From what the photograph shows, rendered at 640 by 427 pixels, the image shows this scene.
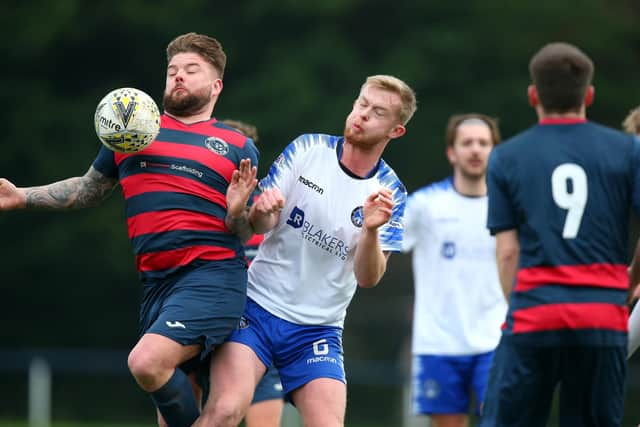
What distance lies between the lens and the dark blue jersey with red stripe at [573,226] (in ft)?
15.5

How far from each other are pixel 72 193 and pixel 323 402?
164 cm

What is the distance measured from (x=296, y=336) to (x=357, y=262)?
20.0 inches

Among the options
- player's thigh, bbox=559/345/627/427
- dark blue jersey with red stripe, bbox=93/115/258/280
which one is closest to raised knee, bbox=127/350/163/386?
dark blue jersey with red stripe, bbox=93/115/258/280

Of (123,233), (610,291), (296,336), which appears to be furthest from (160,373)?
(123,233)

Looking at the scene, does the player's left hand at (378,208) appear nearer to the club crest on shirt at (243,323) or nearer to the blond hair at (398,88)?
the blond hair at (398,88)

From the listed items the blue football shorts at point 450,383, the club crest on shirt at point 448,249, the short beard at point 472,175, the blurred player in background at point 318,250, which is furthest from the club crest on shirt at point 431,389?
the blurred player in background at point 318,250

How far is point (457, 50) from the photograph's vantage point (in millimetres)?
19219

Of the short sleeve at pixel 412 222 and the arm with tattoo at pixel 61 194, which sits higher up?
the arm with tattoo at pixel 61 194

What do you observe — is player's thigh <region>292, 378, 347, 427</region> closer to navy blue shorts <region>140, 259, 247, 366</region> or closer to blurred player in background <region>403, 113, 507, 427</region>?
navy blue shorts <region>140, 259, 247, 366</region>

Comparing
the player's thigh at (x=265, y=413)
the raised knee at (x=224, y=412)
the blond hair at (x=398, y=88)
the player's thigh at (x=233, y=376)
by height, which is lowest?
the player's thigh at (x=265, y=413)

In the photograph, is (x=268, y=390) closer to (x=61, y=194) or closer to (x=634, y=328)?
(x=61, y=194)

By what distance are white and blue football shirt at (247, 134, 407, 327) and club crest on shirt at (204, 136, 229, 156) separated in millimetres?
307

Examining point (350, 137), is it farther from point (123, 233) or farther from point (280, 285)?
point (123, 233)

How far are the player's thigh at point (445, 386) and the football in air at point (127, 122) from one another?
124 inches
